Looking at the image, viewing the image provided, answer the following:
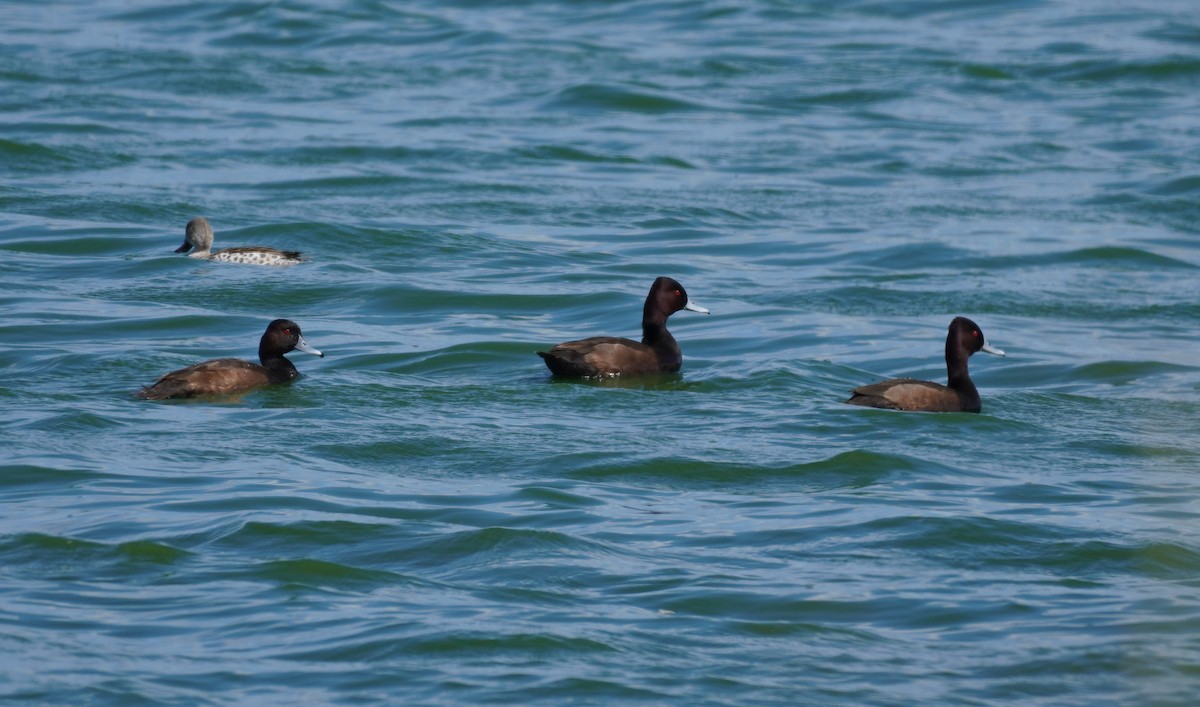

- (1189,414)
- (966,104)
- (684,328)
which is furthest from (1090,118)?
(1189,414)

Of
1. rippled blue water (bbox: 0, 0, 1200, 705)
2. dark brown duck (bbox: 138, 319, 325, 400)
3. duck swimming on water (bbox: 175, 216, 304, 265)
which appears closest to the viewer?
rippled blue water (bbox: 0, 0, 1200, 705)

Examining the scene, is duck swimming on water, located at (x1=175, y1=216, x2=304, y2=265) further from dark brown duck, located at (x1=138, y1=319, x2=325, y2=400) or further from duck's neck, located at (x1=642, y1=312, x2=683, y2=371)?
duck's neck, located at (x1=642, y1=312, x2=683, y2=371)

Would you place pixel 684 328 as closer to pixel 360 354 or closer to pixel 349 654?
pixel 360 354

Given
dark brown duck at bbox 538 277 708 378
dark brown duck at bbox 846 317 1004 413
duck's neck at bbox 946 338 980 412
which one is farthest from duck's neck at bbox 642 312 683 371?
duck's neck at bbox 946 338 980 412

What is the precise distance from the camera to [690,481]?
10750 millimetres

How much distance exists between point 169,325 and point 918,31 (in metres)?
19.3

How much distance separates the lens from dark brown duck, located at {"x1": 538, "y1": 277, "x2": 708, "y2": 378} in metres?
13.3

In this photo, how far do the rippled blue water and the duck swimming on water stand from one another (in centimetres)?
20

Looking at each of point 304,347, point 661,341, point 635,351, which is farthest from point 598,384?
point 304,347

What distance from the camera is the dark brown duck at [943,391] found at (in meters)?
12.3

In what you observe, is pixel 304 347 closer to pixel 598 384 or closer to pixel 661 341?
pixel 598 384

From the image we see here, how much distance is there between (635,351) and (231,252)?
506 cm

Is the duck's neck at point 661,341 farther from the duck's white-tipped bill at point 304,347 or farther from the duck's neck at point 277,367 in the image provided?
the duck's neck at point 277,367

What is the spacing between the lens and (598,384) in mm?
13367
